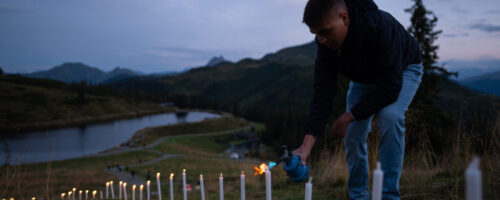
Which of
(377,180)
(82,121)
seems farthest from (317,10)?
(82,121)

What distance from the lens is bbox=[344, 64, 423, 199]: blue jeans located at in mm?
2408

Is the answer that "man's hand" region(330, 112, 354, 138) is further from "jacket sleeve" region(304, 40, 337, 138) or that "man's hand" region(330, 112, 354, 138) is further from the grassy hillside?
the grassy hillside

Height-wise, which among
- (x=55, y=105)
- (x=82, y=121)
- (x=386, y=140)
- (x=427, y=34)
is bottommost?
(x=82, y=121)

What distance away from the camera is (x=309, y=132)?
106 inches

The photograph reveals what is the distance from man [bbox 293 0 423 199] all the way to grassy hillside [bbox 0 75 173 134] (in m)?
41.7

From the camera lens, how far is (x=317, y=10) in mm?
2240

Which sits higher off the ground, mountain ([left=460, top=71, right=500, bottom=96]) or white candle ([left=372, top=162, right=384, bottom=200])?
mountain ([left=460, top=71, right=500, bottom=96])

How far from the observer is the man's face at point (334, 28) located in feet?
7.51

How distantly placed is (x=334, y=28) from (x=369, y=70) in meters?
0.54

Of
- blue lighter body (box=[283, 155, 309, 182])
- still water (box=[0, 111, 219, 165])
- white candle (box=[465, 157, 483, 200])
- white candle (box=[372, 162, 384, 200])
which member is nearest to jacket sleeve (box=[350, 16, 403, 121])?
blue lighter body (box=[283, 155, 309, 182])

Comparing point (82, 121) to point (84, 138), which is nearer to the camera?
point (84, 138)

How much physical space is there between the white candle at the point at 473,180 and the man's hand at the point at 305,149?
5.34ft

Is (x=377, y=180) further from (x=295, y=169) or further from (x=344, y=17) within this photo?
(x=344, y=17)

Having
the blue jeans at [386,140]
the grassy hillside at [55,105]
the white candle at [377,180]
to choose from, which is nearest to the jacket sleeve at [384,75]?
the blue jeans at [386,140]
